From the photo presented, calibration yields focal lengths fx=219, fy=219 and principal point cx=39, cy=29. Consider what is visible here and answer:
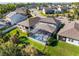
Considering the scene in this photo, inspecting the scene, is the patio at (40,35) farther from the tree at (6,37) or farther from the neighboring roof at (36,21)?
the tree at (6,37)

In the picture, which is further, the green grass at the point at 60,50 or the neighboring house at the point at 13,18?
the neighboring house at the point at 13,18

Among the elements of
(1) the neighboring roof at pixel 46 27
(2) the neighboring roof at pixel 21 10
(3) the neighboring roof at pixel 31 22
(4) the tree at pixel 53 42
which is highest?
(2) the neighboring roof at pixel 21 10

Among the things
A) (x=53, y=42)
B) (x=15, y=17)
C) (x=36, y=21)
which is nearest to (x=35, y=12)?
(x=36, y=21)

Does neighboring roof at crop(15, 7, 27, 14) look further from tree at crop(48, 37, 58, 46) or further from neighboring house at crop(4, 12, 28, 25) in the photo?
tree at crop(48, 37, 58, 46)

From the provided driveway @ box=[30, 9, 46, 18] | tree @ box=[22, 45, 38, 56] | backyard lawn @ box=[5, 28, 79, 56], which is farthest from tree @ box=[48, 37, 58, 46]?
driveway @ box=[30, 9, 46, 18]

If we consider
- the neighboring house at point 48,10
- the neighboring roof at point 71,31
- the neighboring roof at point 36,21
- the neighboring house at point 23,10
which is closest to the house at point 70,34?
the neighboring roof at point 71,31

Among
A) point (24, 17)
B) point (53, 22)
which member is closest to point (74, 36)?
point (53, 22)

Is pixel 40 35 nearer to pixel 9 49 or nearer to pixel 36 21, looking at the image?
pixel 36 21
